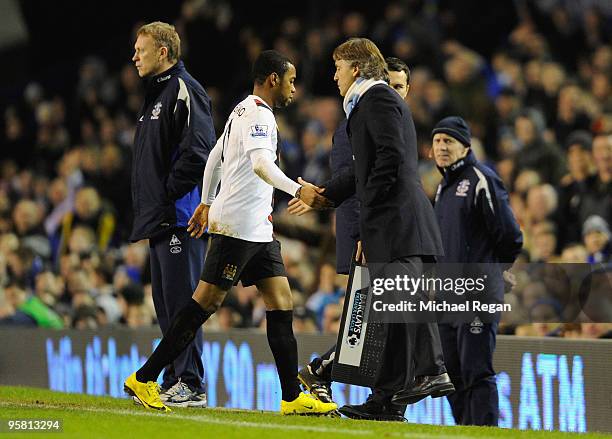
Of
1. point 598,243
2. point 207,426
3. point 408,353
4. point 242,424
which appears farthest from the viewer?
point 598,243

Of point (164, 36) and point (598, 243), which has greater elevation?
point (164, 36)

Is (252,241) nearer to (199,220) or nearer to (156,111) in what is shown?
(199,220)

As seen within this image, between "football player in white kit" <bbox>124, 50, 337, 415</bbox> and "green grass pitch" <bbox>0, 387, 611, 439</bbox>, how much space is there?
242mm

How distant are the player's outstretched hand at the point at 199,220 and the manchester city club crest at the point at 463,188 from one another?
6.31ft

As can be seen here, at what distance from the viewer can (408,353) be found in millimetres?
6816

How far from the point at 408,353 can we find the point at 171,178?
189 centimetres

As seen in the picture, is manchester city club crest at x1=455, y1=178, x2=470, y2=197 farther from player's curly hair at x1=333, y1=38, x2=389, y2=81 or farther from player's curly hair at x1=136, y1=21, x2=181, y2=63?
player's curly hair at x1=136, y1=21, x2=181, y2=63

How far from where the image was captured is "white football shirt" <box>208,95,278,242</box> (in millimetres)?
6965

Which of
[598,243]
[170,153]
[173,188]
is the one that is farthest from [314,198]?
[598,243]

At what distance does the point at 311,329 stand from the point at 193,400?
12.1 feet

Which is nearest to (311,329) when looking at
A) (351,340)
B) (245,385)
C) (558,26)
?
(245,385)

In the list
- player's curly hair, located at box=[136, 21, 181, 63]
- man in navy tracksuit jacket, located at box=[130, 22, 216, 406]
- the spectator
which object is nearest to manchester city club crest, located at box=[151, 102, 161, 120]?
man in navy tracksuit jacket, located at box=[130, 22, 216, 406]

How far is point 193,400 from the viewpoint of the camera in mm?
7594

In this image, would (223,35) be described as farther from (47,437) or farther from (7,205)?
(47,437)
